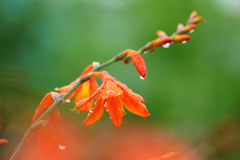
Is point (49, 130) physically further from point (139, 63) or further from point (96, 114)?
point (139, 63)

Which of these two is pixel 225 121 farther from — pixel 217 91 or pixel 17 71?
pixel 17 71

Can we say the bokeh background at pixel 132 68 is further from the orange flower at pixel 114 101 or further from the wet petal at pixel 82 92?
the orange flower at pixel 114 101

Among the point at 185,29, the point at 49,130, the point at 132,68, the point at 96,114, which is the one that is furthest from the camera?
the point at 132,68

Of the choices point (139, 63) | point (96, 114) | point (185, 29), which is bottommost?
point (96, 114)

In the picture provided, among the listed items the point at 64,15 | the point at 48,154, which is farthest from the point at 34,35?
the point at 48,154

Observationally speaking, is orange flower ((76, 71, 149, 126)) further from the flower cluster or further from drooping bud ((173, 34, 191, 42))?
drooping bud ((173, 34, 191, 42))

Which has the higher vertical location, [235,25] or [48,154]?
[235,25]

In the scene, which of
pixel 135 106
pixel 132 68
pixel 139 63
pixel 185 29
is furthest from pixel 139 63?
pixel 132 68

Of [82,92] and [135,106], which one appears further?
[82,92]
